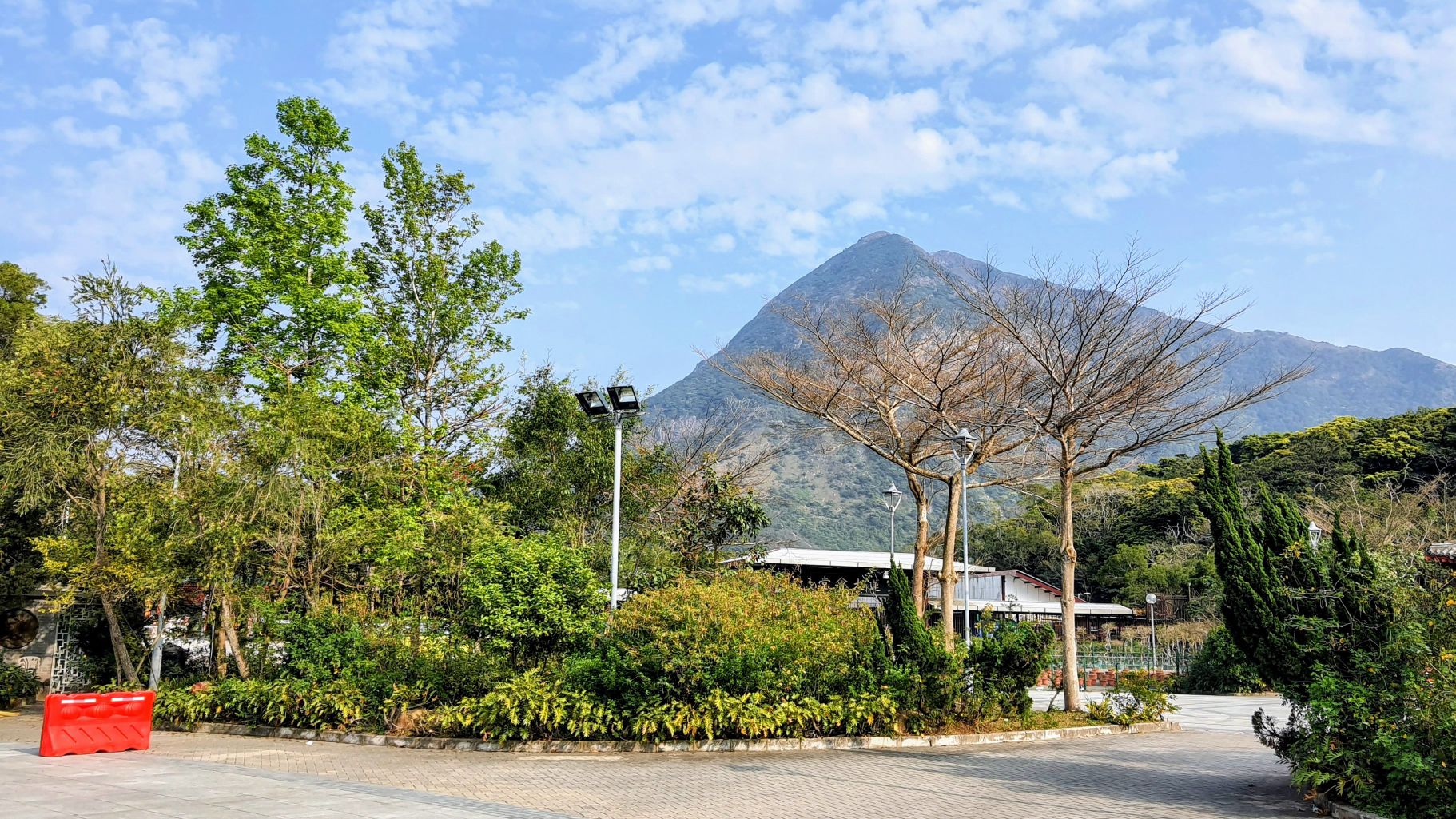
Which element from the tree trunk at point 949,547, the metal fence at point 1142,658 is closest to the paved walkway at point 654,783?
the tree trunk at point 949,547

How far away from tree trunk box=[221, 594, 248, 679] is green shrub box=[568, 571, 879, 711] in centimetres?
A: 689

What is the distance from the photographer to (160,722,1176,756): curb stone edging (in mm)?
12375

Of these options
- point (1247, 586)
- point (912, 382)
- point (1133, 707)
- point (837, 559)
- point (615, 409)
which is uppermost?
point (912, 382)

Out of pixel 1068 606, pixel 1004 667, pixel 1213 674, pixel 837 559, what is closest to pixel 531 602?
pixel 1004 667

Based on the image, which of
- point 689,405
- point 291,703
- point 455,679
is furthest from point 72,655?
point 689,405

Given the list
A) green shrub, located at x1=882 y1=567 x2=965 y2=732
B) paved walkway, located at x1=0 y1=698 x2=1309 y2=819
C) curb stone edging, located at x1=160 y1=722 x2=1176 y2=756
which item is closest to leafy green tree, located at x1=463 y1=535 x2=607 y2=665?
curb stone edging, located at x1=160 y1=722 x2=1176 y2=756

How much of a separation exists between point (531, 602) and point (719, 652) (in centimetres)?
314

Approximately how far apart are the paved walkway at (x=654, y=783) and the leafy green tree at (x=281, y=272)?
12.8m

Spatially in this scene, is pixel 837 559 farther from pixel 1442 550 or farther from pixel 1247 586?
pixel 1247 586

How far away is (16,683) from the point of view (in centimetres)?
1945

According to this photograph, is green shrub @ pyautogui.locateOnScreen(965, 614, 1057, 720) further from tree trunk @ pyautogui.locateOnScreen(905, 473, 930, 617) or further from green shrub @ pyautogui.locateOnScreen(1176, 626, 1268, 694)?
green shrub @ pyautogui.locateOnScreen(1176, 626, 1268, 694)

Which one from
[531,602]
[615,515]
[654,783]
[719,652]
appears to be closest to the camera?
[654,783]

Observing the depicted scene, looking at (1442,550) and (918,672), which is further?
(918,672)

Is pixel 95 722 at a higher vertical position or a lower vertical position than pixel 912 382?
lower
